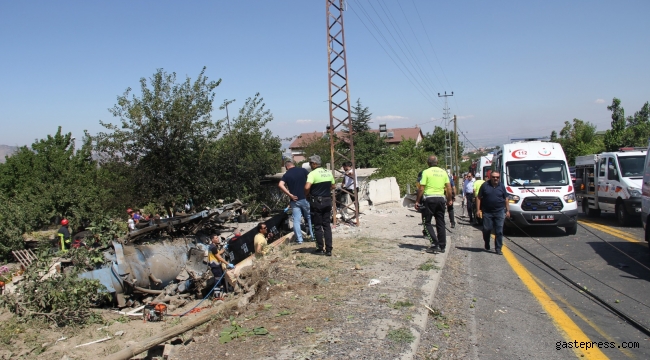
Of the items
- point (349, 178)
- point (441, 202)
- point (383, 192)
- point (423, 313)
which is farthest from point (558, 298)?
point (383, 192)

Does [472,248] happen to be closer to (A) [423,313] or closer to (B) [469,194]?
(A) [423,313]

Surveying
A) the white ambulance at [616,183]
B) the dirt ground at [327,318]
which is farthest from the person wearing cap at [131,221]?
the white ambulance at [616,183]

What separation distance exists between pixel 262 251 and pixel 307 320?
4956 mm

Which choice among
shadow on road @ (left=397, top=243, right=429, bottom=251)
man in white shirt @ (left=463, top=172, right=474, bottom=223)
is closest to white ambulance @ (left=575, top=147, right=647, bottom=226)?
man in white shirt @ (left=463, top=172, right=474, bottom=223)

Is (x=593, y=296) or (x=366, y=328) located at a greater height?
(x=366, y=328)

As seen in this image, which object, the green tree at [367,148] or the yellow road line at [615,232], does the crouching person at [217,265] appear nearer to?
the yellow road line at [615,232]

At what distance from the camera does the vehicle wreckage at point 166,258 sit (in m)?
10.7

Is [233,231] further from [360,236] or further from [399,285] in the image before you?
[399,285]

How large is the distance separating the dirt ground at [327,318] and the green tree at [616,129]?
3227 cm

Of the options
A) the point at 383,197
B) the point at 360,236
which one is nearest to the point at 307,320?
the point at 360,236

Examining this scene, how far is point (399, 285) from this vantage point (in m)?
6.36

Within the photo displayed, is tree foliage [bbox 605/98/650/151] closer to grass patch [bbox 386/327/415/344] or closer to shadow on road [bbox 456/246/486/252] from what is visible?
shadow on road [bbox 456/246/486/252]

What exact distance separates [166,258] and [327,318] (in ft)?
26.1

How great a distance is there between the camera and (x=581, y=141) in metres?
47.9
